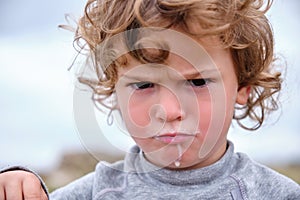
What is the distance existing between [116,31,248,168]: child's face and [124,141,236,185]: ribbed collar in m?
0.03

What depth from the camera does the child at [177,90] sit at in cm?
119

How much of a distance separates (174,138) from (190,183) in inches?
6.5

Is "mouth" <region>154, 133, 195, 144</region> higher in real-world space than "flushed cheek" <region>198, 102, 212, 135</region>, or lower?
lower

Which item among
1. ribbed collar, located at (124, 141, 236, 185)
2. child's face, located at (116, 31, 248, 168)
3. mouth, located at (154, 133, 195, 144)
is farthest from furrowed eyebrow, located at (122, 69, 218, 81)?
ribbed collar, located at (124, 141, 236, 185)

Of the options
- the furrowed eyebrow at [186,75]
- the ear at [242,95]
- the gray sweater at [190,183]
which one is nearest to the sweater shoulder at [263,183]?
the gray sweater at [190,183]

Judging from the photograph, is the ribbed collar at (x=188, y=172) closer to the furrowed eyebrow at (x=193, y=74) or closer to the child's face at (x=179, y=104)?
the child's face at (x=179, y=104)

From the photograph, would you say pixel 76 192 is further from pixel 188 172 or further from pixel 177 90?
pixel 177 90

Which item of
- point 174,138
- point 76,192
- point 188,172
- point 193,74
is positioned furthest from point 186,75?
point 76,192

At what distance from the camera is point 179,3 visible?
3.91 ft

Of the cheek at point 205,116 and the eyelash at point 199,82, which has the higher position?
the eyelash at point 199,82

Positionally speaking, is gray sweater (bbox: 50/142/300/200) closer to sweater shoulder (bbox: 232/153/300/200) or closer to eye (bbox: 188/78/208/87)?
sweater shoulder (bbox: 232/153/300/200)

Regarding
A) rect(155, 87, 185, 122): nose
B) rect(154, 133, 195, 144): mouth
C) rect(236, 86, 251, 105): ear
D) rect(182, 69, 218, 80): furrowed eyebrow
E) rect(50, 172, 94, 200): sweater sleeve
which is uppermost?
rect(182, 69, 218, 80): furrowed eyebrow

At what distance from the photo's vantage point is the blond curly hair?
120cm

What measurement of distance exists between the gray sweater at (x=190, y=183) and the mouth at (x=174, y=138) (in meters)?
0.13
